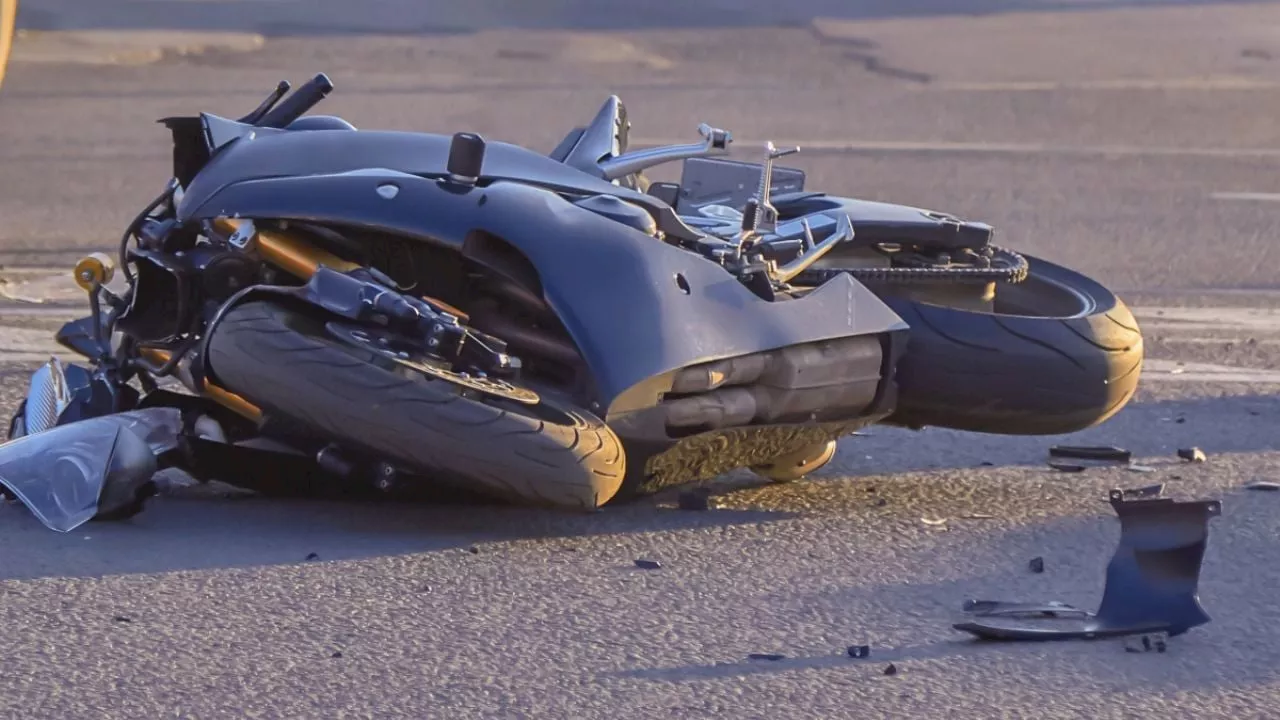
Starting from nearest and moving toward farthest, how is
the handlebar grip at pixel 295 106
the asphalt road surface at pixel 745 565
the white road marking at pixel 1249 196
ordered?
the asphalt road surface at pixel 745 565
the handlebar grip at pixel 295 106
the white road marking at pixel 1249 196

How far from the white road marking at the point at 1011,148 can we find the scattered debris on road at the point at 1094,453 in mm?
6847

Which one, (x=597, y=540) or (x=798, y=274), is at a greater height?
(x=798, y=274)

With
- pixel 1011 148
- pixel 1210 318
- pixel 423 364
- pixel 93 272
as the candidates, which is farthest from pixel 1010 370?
pixel 1011 148

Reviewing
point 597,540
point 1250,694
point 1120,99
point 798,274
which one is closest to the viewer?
point 1250,694

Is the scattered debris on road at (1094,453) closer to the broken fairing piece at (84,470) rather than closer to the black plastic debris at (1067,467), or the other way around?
the black plastic debris at (1067,467)

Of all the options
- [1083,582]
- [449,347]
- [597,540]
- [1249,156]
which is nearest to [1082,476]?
[1083,582]

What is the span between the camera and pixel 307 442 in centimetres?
463

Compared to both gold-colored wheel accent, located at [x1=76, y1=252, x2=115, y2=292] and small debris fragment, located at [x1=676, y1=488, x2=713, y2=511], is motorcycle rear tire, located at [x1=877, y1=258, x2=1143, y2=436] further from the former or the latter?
gold-colored wheel accent, located at [x1=76, y1=252, x2=115, y2=292]

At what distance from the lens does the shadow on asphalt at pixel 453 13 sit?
17.7 metres

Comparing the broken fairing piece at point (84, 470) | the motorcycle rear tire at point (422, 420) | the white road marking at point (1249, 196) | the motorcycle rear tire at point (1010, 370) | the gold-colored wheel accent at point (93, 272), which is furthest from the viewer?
the white road marking at point (1249, 196)

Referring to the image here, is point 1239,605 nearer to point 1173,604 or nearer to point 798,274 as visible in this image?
point 1173,604

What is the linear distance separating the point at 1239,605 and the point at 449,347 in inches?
73.9

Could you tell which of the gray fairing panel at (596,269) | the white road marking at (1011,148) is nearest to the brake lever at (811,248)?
the gray fairing panel at (596,269)

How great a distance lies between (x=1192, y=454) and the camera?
5.69 meters
